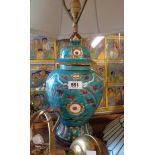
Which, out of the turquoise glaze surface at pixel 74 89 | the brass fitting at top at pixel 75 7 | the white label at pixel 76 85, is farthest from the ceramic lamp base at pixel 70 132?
the brass fitting at top at pixel 75 7

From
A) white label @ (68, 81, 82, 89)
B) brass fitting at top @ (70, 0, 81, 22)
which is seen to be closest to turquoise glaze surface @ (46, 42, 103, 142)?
white label @ (68, 81, 82, 89)

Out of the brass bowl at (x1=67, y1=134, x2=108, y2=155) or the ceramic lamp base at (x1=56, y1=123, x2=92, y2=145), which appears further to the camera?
the ceramic lamp base at (x1=56, y1=123, x2=92, y2=145)

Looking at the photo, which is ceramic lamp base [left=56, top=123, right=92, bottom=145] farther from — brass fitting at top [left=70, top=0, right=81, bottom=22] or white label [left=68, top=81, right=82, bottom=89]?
brass fitting at top [left=70, top=0, right=81, bottom=22]

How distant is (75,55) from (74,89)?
0.38 feet

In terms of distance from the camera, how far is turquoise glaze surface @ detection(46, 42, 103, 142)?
2.90ft

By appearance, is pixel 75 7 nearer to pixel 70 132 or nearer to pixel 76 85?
pixel 76 85

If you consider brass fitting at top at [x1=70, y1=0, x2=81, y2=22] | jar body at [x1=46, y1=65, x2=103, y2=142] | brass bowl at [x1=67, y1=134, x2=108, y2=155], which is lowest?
brass bowl at [x1=67, y1=134, x2=108, y2=155]

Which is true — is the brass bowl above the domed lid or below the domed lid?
below

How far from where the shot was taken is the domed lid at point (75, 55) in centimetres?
90
